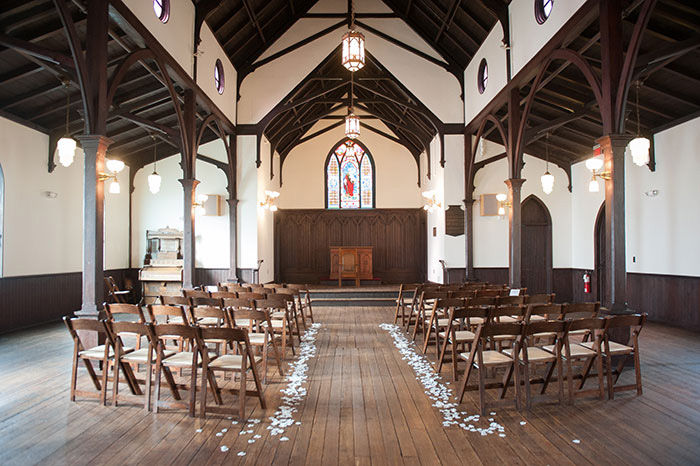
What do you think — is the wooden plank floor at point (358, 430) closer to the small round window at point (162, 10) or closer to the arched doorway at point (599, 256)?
the small round window at point (162, 10)

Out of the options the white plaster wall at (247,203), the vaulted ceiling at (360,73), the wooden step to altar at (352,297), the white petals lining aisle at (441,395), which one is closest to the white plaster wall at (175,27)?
the vaulted ceiling at (360,73)

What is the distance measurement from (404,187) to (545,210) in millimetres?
5699

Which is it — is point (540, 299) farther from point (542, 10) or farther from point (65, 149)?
point (65, 149)

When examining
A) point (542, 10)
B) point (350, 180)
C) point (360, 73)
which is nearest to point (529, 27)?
point (542, 10)

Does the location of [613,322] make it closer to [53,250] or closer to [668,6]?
[668,6]

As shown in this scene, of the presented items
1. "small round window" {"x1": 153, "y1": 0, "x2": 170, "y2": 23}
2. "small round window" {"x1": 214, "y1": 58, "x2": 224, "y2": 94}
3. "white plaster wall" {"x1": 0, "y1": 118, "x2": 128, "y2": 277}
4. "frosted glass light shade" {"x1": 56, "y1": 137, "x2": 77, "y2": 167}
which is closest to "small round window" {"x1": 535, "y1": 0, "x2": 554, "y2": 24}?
"small round window" {"x1": 153, "y1": 0, "x2": 170, "y2": 23}

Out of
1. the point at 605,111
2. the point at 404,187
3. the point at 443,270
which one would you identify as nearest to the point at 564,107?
the point at 605,111

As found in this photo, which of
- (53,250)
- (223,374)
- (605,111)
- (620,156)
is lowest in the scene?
(223,374)

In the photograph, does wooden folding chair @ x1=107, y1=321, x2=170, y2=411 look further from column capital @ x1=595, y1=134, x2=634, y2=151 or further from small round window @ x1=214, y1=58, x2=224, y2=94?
small round window @ x1=214, y1=58, x2=224, y2=94

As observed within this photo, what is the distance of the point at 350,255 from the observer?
49.2ft

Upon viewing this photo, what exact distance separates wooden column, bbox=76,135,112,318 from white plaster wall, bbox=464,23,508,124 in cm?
810

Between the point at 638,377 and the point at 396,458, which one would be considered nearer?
the point at 396,458

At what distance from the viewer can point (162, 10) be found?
797 centimetres

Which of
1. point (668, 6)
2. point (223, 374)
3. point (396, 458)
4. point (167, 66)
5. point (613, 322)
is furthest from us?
point (167, 66)
